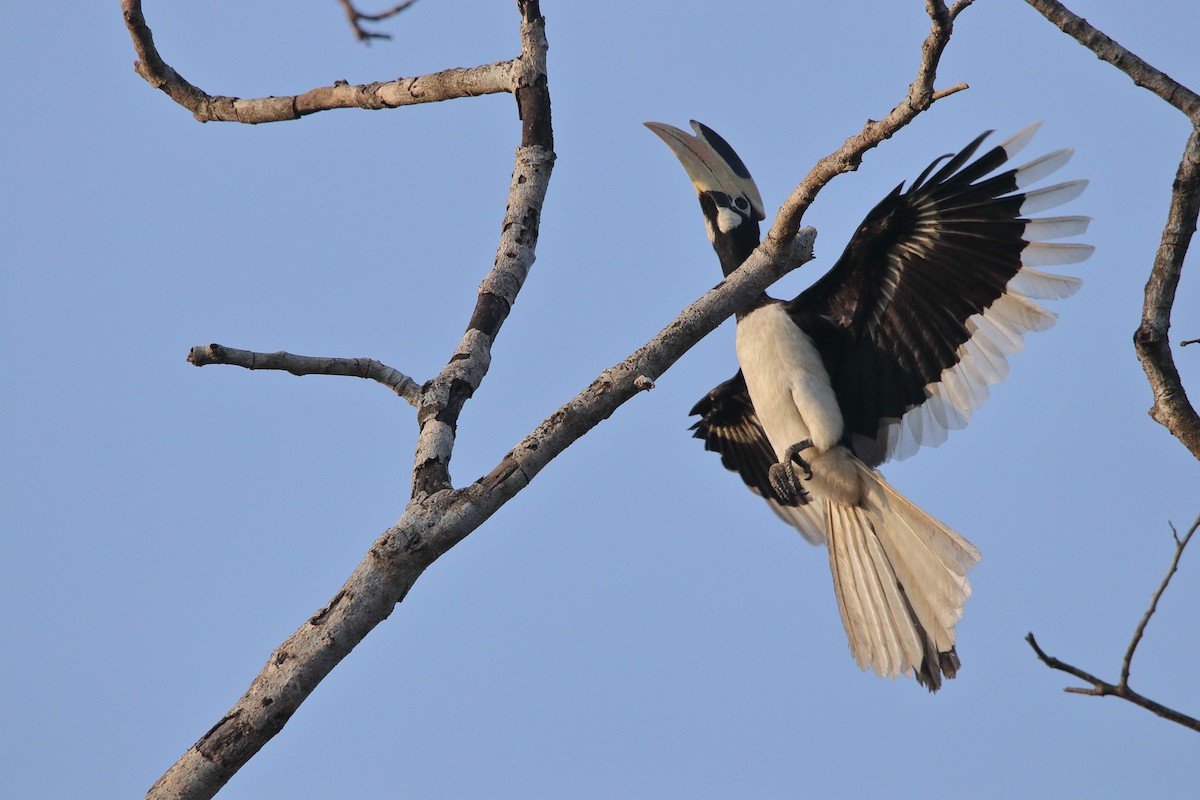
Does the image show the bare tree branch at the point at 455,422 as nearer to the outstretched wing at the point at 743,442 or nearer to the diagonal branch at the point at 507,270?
the diagonal branch at the point at 507,270

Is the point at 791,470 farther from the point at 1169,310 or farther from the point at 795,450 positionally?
the point at 1169,310

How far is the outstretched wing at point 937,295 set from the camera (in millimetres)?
3605

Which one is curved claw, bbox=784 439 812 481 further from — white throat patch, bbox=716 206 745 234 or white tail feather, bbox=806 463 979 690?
white throat patch, bbox=716 206 745 234

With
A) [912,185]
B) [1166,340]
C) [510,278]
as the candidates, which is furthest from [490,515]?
[912,185]

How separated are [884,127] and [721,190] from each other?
2.09 m

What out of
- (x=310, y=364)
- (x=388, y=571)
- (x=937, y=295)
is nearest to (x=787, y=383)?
(x=937, y=295)

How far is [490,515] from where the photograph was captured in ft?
7.98

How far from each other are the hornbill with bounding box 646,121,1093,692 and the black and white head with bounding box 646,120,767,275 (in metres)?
0.39

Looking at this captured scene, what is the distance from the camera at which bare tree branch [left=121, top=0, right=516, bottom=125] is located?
11.2 feet

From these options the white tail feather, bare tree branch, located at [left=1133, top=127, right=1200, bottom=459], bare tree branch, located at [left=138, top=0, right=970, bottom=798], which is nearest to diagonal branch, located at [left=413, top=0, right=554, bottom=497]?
bare tree branch, located at [left=138, top=0, right=970, bottom=798]

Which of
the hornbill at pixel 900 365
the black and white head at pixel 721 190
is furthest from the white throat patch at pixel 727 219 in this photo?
the hornbill at pixel 900 365

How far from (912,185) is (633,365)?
1517 millimetres

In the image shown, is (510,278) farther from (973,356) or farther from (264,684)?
(973,356)

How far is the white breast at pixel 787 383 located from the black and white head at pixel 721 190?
47 cm
